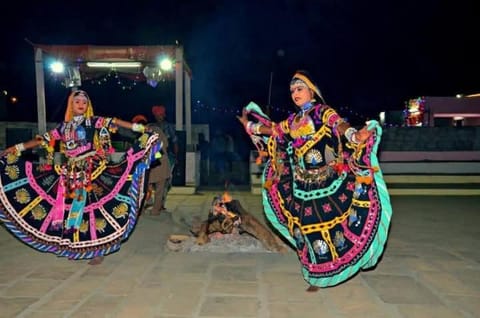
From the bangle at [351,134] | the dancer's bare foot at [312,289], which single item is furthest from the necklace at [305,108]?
the dancer's bare foot at [312,289]

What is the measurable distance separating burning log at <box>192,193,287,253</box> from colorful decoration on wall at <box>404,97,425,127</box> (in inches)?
873

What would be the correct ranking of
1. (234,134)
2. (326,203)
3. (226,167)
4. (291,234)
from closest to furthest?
1. (326,203)
2. (291,234)
3. (226,167)
4. (234,134)

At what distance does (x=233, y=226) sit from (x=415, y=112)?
2341 centimetres

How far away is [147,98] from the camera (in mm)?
21500

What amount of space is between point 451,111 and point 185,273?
2501 centimetres

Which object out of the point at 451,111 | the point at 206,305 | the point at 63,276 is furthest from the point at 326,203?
the point at 451,111

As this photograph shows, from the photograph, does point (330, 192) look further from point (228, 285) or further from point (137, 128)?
point (137, 128)

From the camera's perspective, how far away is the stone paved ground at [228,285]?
354 cm

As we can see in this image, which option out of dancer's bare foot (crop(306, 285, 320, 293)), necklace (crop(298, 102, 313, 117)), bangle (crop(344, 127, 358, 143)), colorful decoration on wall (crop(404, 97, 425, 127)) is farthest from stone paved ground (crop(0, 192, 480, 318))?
colorful decoration on wall (crop(404, 97, 425, 127))

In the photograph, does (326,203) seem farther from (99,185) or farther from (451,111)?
(451,111)

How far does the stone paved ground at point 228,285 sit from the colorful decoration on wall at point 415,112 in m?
21.3

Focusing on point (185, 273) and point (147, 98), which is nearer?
point (185, 273)

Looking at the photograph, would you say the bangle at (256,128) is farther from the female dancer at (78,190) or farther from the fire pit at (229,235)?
the fire pit at (229,235)

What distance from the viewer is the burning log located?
5.36 metres
